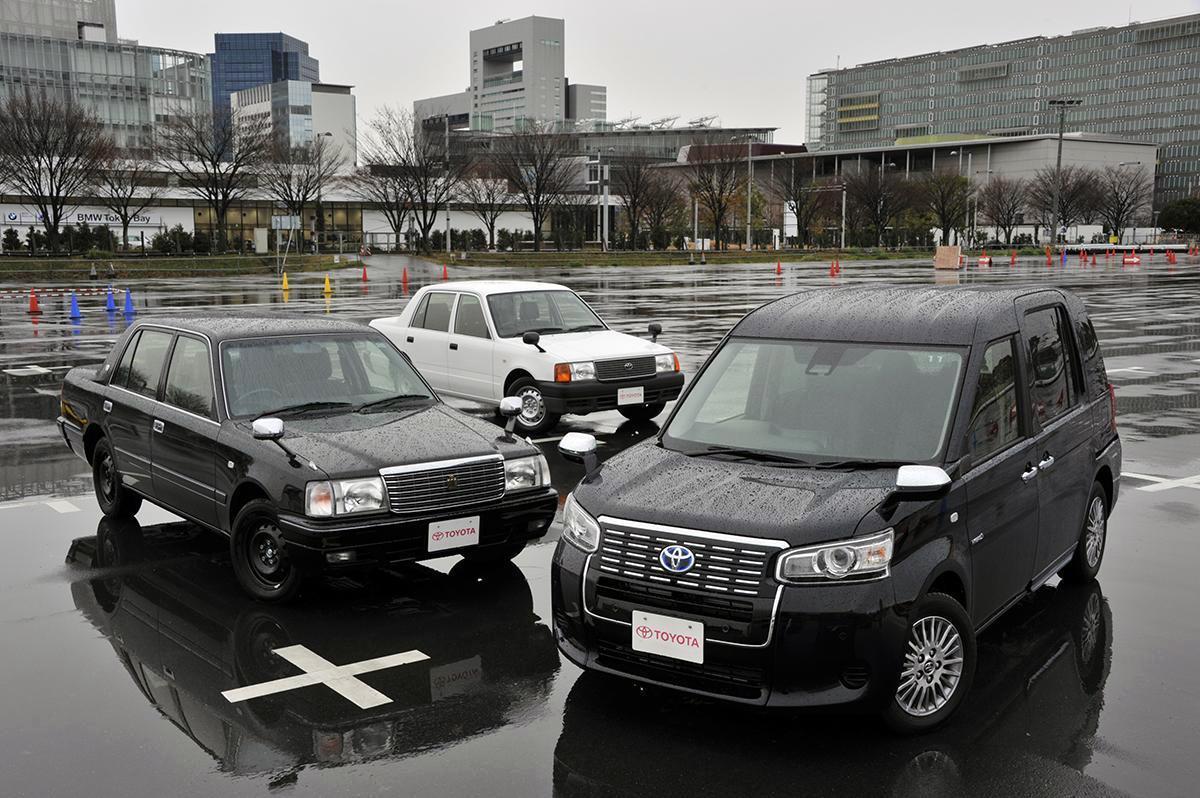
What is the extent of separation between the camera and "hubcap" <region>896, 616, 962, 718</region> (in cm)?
470

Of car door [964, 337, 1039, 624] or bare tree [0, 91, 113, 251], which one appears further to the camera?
bare tree [0, 91, 113, 251]

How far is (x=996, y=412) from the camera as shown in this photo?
217 inches

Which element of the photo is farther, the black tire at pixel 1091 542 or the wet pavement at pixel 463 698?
the black tire at pixel 1091 542

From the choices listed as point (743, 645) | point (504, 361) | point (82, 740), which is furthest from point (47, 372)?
point (743, 645)

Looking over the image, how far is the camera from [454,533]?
661 cm

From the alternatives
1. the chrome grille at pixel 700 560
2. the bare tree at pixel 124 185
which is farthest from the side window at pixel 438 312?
the bare tree at pixel 124 185

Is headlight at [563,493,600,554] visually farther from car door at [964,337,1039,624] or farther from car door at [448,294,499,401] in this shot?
car door at [448,294,499,401]

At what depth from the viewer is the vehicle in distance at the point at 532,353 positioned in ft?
39.5

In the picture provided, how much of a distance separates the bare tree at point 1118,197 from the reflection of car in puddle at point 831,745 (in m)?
122

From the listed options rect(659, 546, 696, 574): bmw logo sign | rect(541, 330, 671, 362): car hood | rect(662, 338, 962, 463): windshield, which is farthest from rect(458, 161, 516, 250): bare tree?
rect(659, 546, 696, 574): bmw logo sign

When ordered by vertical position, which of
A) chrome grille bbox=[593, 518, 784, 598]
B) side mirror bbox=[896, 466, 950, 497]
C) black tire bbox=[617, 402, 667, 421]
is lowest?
black tire bbox=[617, 402, 667, 421]

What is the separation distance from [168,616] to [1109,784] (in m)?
5.07

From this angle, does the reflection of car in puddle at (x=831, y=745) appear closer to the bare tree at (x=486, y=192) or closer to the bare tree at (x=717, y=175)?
the bare tree at (x=486, y=192)

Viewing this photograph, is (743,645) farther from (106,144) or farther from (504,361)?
(106,144)
